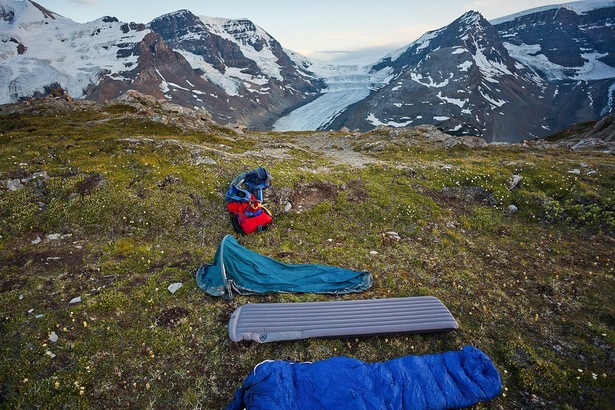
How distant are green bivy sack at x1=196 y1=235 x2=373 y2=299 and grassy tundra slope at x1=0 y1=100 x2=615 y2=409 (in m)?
0.50

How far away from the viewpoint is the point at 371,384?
295 inches

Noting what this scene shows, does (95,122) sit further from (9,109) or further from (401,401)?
(401,401)

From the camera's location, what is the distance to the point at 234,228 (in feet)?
53.8

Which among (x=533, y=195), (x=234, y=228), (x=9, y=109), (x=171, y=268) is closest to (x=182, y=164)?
(x=234, y=228)

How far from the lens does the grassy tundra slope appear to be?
8.34 meters

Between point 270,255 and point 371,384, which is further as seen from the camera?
point 270,255

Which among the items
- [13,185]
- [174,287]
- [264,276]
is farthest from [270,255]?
[13,185]

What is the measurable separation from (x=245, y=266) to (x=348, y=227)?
6712mm

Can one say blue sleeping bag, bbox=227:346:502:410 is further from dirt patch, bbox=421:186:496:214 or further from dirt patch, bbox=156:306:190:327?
dirt patch, bbox=421:186:496:214

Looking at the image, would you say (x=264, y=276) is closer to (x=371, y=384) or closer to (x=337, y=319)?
(x=337, y=319)

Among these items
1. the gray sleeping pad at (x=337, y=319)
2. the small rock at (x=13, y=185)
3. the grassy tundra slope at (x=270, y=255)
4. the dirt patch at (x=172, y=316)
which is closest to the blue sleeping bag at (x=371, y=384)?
the grassy tundra slope at (x=270, y=255)

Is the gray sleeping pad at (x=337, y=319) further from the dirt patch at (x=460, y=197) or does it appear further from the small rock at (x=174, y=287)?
the dirt patch at (x=460, y=197)

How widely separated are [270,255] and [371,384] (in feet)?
25.2

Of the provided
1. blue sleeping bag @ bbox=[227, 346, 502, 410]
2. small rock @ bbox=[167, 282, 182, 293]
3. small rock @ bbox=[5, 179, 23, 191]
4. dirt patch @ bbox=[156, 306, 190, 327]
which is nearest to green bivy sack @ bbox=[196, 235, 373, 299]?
small rock @ bbox=[167, 282, 182, 293]
